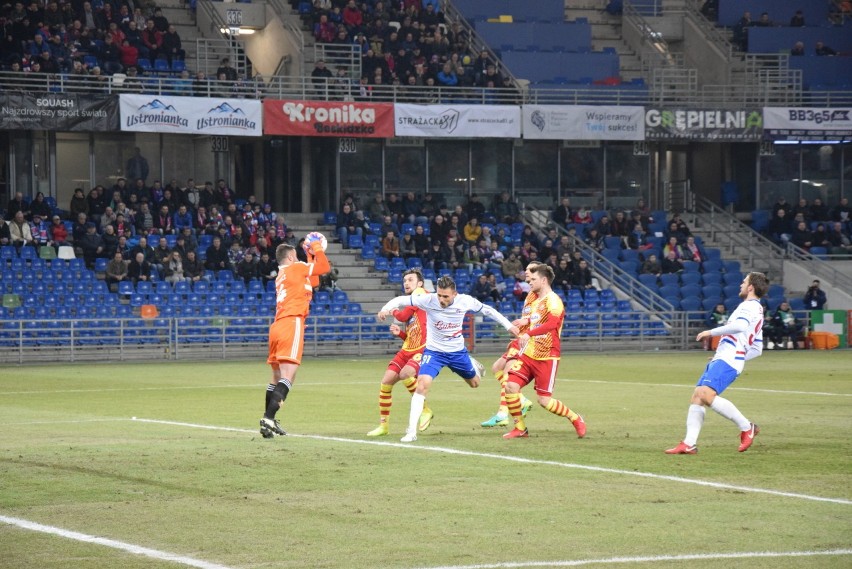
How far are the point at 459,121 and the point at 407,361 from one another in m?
29.2

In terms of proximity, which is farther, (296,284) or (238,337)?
(238,337)

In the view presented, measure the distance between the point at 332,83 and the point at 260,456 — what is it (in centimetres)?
3102

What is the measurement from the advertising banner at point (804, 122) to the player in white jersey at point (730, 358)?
3513cm

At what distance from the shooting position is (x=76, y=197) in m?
38.8

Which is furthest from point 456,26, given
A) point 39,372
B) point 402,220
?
point 39,372

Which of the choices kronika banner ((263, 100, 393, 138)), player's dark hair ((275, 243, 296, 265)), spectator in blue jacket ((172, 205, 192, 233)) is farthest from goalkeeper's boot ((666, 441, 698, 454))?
kronika banner ((263, 100, 393, 138))

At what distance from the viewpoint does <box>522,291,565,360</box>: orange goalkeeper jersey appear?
1500 centimetres

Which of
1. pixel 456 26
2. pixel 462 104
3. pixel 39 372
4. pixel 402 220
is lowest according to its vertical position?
pixel 39 372

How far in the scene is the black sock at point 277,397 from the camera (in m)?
14.9

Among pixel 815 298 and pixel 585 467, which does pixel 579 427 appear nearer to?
pixel 585 467

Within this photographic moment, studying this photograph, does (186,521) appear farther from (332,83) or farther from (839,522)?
(332,83)

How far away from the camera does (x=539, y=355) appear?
15.1 meters

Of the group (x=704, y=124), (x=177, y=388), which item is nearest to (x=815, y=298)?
(x=704, y=124)

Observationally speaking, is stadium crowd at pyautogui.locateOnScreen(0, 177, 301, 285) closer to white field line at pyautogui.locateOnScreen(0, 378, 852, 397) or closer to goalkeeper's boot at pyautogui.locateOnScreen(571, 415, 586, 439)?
white field line at pyautogui.locateOnScreen(0, 378, 852, 397)
